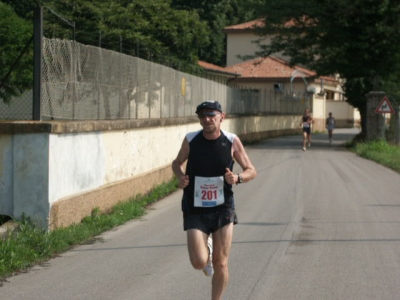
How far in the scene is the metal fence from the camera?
40.2 ft

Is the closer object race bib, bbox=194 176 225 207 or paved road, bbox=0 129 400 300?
race bib, bbox=194 176 225 207

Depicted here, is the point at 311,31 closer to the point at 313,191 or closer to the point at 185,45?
the point at 185,45

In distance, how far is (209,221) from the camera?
6.86m

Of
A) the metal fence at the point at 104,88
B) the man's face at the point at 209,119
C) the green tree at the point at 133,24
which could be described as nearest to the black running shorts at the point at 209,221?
the man's face at the point at 209,119

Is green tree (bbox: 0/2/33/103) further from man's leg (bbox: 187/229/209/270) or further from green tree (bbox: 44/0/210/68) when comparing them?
man's leg (bbox: 187/229/209/270)

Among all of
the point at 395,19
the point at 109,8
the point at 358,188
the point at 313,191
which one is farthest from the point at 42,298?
the point at 395,19

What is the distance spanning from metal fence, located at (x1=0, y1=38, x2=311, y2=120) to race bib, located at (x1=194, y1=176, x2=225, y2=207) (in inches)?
213

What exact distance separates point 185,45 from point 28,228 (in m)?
26.7

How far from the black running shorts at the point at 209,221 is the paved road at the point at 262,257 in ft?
4.21

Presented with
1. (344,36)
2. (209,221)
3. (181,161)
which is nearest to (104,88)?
(181,161)

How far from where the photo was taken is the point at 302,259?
9938 mm

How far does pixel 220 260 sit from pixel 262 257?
132 inches

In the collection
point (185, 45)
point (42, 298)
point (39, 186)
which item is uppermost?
point (185, 45)

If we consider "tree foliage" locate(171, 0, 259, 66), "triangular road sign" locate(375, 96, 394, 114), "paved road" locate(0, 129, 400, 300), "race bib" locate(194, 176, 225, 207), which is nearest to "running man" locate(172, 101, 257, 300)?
"race bib" locate(194, 176, 225, 207)
